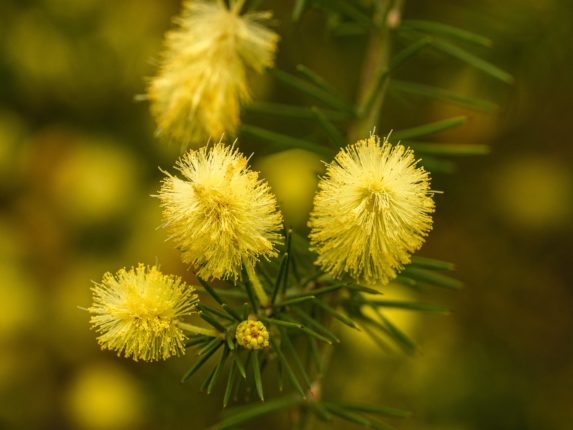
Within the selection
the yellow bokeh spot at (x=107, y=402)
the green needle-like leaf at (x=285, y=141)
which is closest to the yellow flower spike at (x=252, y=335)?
the green needle-like leaf at (x=285, y=141)

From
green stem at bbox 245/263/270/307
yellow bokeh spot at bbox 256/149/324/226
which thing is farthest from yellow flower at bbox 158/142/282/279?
yellow bokeh spot at bbox 256/149/324/226

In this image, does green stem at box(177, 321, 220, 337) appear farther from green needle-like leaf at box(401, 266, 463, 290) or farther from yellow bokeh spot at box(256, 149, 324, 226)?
yellow bokeh spot at box(256, 149, 324, 226)

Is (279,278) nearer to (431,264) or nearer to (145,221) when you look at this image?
(431,264)

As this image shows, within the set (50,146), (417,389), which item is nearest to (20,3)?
(50,146)

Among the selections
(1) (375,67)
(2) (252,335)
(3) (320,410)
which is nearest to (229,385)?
(2) (252,335)

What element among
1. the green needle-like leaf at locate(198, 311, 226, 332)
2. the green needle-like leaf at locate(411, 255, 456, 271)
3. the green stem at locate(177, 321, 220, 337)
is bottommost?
the green stem at locate(177, 321, 220, 337)

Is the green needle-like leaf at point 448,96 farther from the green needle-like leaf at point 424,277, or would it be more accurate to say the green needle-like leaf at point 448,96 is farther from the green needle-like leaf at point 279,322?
the green needle-like leaf at point 279,322

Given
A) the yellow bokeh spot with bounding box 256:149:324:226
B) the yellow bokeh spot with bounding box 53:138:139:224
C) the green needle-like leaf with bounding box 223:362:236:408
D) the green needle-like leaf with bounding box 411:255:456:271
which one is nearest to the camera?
the green needle-like leaf with bounding box 223:362:236:408
